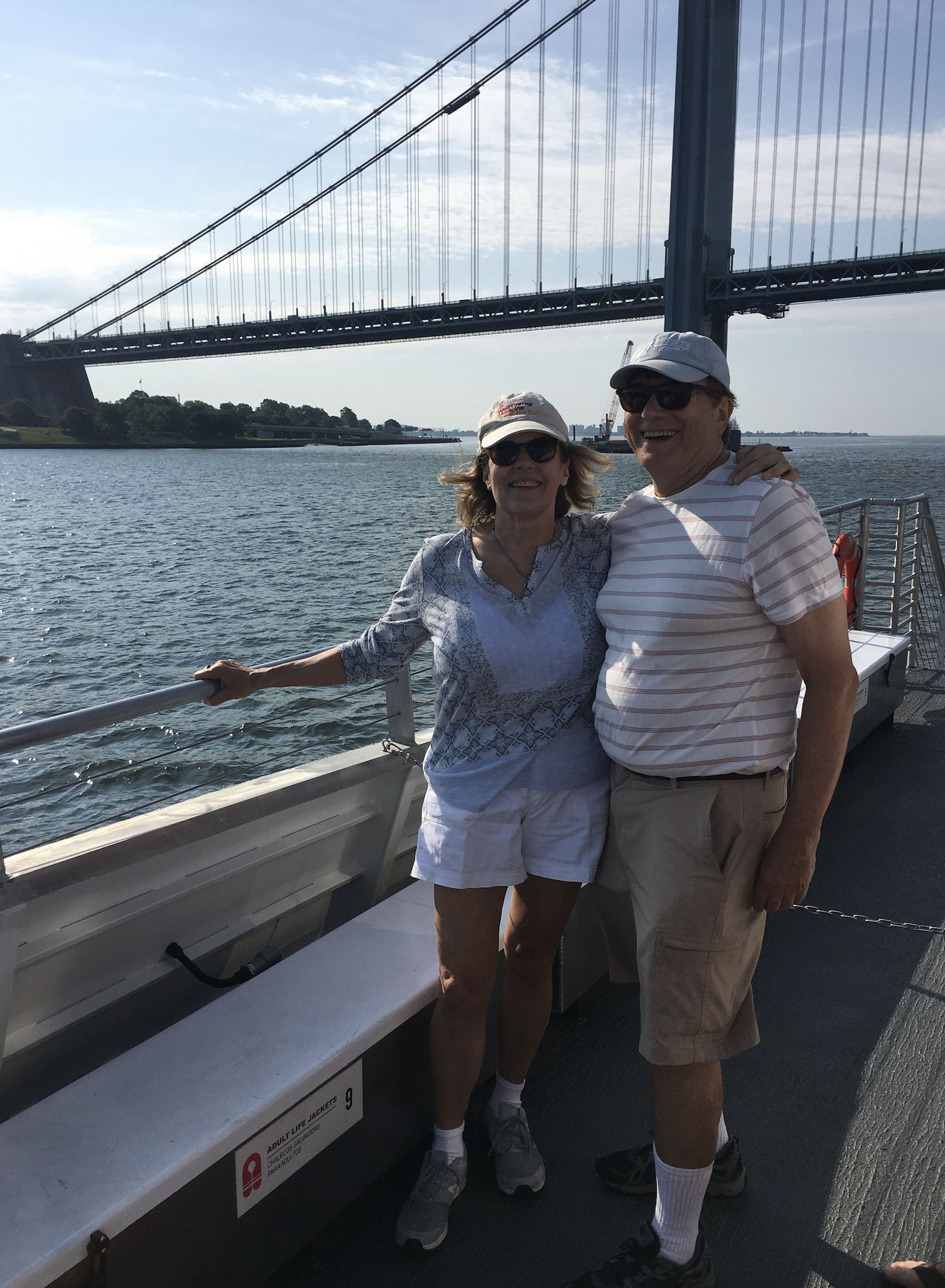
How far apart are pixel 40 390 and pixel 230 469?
927 cm

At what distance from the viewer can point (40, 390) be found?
44156 mm

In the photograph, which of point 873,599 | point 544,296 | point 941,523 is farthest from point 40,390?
point 873,599

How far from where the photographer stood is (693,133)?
8742 millimetres

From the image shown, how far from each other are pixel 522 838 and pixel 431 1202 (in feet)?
1.60

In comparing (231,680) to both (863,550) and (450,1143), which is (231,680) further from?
(863,550)

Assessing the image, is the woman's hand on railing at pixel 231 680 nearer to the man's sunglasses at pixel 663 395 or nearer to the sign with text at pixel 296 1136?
the sign with text at pixel 296 1136

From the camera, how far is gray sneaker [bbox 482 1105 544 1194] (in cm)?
138

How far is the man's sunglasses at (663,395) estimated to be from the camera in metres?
1.17

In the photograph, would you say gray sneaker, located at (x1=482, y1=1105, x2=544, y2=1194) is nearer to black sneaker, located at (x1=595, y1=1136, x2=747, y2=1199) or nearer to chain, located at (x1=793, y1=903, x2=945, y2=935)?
black sneaker, located at (x1=595, y1=1136, x2=747, y2=1199)

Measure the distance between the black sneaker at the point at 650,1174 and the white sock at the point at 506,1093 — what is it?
0.15 meters

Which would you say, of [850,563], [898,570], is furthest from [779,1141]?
[898,570]

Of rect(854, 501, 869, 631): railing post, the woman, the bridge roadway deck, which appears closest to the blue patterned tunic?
the woman

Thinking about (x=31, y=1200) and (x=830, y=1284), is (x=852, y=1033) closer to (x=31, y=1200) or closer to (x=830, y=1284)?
(x=830, y=1284)

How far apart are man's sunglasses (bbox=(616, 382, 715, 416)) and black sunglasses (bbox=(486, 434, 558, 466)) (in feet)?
0.34
